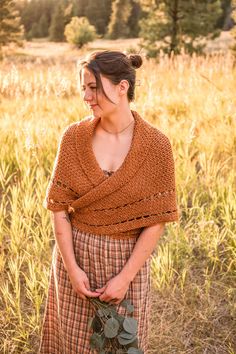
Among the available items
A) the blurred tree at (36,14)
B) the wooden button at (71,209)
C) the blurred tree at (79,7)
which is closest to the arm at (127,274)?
the wooden button at (71,209)

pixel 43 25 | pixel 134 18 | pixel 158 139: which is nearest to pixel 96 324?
pixel 158 139

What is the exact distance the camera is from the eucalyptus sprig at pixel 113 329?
4.84 feet

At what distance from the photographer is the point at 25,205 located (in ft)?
9.12

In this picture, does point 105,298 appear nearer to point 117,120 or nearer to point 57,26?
point 117,120

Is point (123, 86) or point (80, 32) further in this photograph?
point (80, 32)

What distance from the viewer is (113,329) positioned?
1473 millimetres

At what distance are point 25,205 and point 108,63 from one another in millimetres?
1520

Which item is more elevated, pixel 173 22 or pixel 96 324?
pixel 173 22

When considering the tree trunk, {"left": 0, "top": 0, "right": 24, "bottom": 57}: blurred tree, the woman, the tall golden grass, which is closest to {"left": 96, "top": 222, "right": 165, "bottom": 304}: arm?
the woman

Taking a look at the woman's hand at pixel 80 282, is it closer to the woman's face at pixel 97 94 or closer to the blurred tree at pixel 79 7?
the woman's face at pixel 97 94

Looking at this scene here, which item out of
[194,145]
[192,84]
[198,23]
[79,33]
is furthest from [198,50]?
[79,33]

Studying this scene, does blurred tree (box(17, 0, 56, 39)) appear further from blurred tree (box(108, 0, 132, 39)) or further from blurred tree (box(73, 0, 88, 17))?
blurred tree (box(108, 0, 132, 39))

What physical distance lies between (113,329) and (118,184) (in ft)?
1.39

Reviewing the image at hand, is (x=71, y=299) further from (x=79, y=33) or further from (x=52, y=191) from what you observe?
(x=79, y=33)
